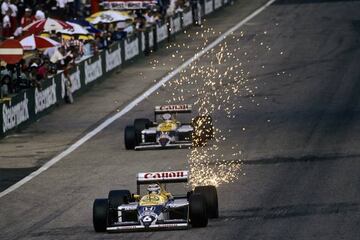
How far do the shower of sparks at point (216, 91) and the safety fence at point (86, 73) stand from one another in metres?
1.06

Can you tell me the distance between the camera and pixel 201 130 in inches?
1642

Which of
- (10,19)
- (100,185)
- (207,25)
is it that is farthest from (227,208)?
(207,25)

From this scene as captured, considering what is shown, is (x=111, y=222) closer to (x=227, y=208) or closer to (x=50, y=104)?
(x=227, y=208)

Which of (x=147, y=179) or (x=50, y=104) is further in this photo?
(x=50, y=104)

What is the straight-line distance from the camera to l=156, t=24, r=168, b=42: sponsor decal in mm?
68344

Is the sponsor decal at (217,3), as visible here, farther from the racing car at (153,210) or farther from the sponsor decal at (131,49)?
the racing car at (153,210)

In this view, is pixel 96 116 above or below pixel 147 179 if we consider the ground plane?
below

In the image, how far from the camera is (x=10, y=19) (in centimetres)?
6028

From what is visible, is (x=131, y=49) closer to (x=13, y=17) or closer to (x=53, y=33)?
(x=13, y=17)

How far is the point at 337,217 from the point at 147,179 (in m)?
4.20

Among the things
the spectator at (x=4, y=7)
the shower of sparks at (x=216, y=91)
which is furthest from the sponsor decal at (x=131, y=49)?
the spectator at (x=4, y=7)

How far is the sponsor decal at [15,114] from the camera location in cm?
4463

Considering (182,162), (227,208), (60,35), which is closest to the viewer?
(227,208)

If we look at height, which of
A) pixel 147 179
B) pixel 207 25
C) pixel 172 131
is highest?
pixel 147 179
